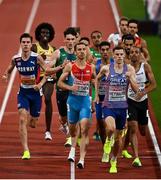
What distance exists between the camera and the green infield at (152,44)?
75.6 feet

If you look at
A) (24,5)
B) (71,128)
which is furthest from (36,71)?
(24,5)

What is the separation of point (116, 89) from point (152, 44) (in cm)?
1727

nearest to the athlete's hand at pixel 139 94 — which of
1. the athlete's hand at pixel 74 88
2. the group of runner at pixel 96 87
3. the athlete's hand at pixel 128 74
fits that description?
the group of runner at pixel 96 87

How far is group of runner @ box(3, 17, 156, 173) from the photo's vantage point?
14.8 meters

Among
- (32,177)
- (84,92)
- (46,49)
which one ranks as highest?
(46,49)

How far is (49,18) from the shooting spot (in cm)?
3681

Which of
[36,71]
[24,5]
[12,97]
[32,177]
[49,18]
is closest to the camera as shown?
[32,177]

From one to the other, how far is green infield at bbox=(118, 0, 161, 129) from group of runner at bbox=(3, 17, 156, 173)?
14.2 ft

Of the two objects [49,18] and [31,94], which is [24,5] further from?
[31,94]

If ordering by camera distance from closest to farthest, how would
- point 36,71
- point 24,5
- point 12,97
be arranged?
point 36,71
point 12,97
point 24,5

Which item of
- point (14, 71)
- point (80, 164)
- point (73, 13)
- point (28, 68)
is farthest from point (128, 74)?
point (73, 13)

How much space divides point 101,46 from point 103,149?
85.5 inches

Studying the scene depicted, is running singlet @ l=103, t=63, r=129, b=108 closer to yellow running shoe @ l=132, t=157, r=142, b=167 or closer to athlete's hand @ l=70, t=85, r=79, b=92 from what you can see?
athlete's hand @ l=70, t=85, r=79, b=92

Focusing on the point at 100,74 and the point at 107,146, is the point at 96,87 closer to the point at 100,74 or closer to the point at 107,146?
the point at 100,74
